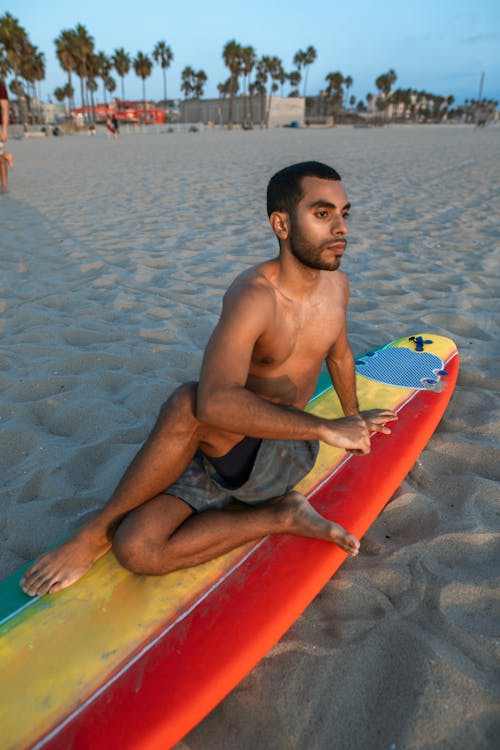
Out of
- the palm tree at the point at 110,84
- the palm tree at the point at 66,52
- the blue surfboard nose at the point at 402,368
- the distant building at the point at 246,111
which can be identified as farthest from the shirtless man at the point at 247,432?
the palm tree at the point at 110,84

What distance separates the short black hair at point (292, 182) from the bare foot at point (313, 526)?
933 millimetres

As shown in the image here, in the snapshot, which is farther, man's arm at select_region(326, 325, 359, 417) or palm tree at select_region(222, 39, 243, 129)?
palm tree at select_region(222, 39, 243, 129)

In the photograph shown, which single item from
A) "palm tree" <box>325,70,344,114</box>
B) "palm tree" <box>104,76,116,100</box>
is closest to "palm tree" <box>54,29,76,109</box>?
"palm tree" <box>104,76,116,100</box>

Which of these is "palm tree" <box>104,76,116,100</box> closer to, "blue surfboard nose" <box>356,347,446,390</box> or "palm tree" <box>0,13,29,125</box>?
"palm tree" <box>0,13,29,125</box>

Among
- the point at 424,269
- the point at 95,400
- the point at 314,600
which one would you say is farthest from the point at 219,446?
the point at 424,269

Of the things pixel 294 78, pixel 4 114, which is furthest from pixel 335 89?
pixel 4 114

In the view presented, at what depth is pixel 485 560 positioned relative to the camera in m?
1.84

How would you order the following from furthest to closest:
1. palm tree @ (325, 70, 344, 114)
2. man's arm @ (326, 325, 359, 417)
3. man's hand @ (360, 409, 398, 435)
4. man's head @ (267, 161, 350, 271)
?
1. palm tree @ (325, 70, 344, 114)
2. man's hand @ (360, 409, 398, 435)
3. man's arm @ (326, 325, 359, 417)
4. man's head @ (267, 161, 350, 271)

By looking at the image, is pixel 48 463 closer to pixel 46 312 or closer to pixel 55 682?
pixel 55 682

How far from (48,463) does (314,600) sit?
133 cm

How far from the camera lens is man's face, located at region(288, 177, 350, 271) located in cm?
163

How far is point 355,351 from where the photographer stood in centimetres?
345

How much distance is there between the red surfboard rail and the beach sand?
15 centimetres

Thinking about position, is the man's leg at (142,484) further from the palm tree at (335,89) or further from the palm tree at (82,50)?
the palm tree at (335,89)
